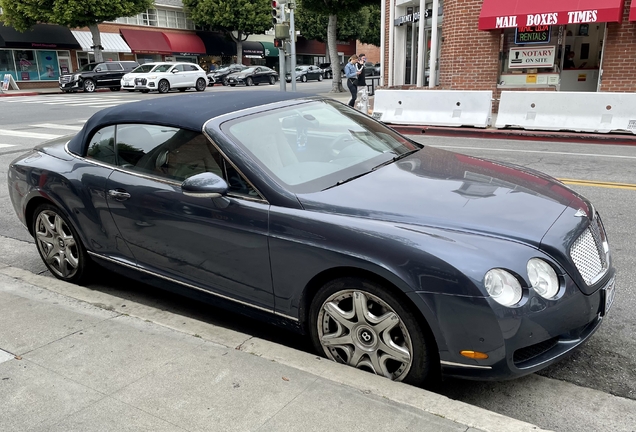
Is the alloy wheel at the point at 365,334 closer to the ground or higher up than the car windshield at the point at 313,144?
closer to the ground

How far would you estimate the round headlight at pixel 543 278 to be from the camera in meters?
2.56

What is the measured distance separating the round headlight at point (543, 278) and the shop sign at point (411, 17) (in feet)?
58.9

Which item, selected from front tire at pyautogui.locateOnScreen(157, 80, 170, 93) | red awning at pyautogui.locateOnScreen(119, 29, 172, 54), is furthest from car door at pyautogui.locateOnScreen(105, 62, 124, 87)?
red awning at pyautogui.locateOnScreen(119, 29, 172, 54)

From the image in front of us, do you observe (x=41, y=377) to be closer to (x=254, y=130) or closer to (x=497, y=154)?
(x=254, y=130)

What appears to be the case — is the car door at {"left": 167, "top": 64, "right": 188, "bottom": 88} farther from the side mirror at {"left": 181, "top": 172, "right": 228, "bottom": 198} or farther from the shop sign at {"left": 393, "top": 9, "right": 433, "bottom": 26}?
the side mirror at {"left": 181, "top": 172, "right": 228, "bottom": 198}

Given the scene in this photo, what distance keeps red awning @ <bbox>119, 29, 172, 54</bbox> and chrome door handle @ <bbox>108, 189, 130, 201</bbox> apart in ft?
143

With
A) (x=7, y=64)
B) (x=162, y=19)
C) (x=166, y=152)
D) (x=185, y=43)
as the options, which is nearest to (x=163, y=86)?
(x=7, y=64)

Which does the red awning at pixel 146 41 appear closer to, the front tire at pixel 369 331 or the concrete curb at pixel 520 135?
the concrete curb at pixel 520 135

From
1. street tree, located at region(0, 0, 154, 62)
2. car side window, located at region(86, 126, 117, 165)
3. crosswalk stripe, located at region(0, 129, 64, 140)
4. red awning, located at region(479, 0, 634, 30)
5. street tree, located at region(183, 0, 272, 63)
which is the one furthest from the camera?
street tree, located at region(183, 0, 272, 63)

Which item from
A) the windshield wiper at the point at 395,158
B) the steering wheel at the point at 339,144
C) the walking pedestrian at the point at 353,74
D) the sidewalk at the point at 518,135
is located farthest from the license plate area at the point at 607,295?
the walking pedestrian at the point at 353,74

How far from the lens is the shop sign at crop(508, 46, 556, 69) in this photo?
51.5 ft

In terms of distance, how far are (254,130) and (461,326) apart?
5.89 ft

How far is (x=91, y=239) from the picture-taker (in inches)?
163

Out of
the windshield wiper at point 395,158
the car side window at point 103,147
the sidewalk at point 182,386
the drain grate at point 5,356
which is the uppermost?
the car side window at point 103,147
